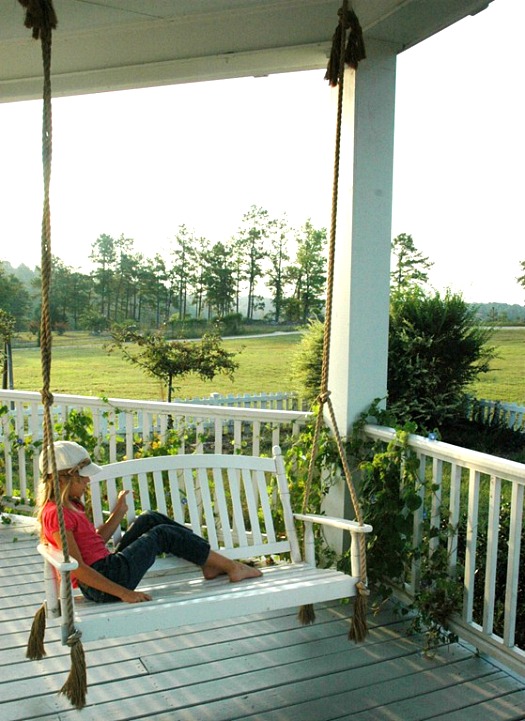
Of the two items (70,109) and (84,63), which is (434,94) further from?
(84,63)

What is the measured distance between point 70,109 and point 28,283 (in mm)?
3557

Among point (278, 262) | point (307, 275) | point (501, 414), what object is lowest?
point (501, 414)

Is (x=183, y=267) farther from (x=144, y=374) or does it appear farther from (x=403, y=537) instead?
(x=403, y=537)

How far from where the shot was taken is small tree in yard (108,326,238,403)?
291 inches

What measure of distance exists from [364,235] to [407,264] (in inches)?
223

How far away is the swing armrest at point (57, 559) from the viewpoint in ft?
5.86

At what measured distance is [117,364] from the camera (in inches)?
310

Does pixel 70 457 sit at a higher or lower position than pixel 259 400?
higher

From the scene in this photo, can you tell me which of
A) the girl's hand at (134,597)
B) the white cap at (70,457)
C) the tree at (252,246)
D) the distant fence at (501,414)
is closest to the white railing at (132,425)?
the white cap at (70,457)

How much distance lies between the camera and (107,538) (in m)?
2.35

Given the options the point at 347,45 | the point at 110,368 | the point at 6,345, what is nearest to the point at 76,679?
the point at 347,45

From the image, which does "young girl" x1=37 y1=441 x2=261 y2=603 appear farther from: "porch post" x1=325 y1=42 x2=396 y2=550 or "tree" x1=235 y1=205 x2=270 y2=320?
"tree" x1=235 y1=205 x2=270 y2=320

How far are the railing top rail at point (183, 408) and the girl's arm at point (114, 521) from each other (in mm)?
889

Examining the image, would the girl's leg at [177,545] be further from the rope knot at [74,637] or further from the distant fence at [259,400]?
the distant fence at [259,400]
